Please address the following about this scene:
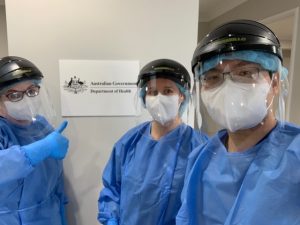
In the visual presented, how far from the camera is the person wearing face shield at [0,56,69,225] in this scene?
93 centimetres

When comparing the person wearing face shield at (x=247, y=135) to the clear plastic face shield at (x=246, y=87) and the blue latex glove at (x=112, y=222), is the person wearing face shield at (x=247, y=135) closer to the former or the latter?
the clear plastic face shield at (x=246, y=87)

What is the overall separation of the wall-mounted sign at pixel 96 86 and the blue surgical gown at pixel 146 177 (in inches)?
13.1

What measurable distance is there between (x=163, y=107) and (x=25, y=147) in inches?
23.9

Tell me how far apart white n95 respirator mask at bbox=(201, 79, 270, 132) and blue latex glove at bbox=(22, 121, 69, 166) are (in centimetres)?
74

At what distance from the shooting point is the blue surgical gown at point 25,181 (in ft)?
2.96

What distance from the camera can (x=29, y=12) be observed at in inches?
50.4

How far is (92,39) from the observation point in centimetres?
134

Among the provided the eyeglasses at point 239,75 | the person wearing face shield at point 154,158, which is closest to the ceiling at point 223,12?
the person wearing face shield at point 154,158

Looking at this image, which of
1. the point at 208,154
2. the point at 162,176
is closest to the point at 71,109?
the point at 162,176

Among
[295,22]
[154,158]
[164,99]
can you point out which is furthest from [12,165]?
[295,22]

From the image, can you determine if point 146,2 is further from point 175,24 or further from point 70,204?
point 70,204

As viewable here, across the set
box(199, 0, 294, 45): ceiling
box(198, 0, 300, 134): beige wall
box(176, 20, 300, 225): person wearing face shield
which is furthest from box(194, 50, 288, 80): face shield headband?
box(199, 0, 294, 45): ceiling

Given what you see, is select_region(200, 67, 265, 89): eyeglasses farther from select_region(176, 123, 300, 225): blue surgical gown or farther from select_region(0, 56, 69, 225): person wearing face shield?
select_region(0, 56, 69, 225): person wearing face shield

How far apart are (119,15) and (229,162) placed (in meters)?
1.07
